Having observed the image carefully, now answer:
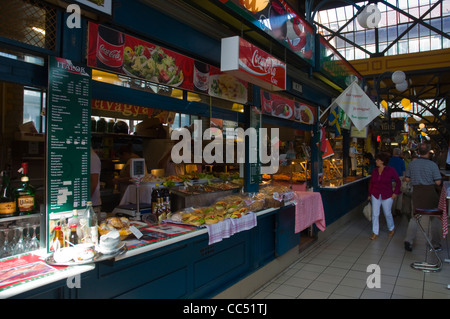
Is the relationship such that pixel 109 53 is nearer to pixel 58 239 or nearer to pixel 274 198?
pixel 58 239

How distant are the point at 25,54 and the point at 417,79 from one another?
19.8 metres

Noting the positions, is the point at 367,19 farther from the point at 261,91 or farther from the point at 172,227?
the point at 172,227

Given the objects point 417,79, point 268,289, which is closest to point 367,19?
point 268,289

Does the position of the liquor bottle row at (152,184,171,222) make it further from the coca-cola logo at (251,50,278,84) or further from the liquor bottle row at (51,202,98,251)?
the coca-cola logo at (251,50,278,84)

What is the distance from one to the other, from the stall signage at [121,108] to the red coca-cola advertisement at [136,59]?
361cm

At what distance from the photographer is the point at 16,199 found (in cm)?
277

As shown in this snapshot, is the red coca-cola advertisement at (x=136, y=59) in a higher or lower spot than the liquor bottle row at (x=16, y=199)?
higher

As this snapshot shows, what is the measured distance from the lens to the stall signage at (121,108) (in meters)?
7.48

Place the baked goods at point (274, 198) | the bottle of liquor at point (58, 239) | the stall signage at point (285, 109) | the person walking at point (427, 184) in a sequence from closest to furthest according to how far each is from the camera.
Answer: the bottle of liquor at point (58, 239) < the baked goods at point (274, 198) < the stall signage at point (285, 109) < the person walking at point (427, 184)

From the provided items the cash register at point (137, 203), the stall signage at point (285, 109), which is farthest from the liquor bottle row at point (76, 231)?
the stall signage at point (285, 109)

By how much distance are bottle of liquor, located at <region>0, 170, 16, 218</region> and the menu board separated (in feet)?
1.13

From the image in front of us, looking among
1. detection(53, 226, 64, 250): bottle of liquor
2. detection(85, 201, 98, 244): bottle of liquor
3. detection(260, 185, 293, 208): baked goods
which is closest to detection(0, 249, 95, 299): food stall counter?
detection(53, 226, 64, 250): bottle of liquor

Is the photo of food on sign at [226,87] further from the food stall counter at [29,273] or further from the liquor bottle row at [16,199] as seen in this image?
the food stall counter at [29,273]

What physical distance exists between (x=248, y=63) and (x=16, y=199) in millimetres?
2676
